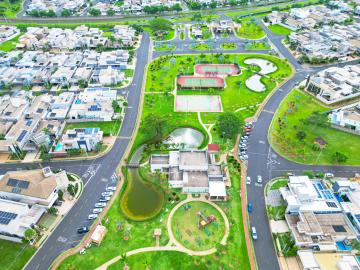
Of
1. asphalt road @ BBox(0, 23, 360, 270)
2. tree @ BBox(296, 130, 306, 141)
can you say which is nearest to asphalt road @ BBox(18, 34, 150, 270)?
asphalt road @ BBox(0, 23, 360, 270)

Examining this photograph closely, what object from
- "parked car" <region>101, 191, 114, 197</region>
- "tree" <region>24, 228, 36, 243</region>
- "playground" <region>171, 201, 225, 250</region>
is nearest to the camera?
"tree" <region>24, 228, 36, 243</region>

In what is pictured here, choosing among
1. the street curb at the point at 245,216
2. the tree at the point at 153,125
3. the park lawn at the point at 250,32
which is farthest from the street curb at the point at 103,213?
the park lawn at the point at 250,32

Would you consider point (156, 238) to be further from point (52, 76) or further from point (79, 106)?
point (52, 76)

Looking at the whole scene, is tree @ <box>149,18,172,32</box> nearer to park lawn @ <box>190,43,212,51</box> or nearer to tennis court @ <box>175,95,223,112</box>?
park lawn @ <box>190,43,212,51</box>

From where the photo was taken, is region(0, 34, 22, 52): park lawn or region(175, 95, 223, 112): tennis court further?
region(0, 34, 22, 52): park lawn

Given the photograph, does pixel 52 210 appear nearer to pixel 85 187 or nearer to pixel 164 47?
pixel 85 187

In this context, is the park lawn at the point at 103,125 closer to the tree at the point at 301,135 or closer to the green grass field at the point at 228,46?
the tree at the point at 301,135
